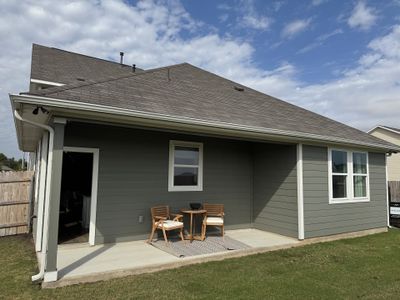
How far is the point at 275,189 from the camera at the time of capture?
25.2 ft

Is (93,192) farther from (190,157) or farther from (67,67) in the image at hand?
(67,67)

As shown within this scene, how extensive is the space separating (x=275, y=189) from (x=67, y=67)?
7604mm

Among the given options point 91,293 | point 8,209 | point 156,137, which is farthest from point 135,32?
point 91,293

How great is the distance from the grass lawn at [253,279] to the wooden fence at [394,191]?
573cm

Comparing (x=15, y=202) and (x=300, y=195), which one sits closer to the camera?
(x=300, y=195)

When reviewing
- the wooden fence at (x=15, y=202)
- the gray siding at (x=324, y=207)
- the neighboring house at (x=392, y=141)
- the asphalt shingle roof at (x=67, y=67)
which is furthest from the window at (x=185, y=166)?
the neighboring house at (x=392, y=141)

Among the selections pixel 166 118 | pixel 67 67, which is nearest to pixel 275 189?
pixel 166 118

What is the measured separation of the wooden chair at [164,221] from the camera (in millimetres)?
5922

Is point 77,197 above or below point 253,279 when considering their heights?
above

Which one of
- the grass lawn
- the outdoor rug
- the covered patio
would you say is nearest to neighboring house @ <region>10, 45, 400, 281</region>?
the covered patio

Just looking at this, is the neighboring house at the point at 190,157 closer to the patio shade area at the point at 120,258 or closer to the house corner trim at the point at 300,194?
the house corner trim at the point at 300,194

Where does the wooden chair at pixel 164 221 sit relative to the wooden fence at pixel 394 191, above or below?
below

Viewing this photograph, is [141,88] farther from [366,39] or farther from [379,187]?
[366,39]

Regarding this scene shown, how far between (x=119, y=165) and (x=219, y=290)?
11.7 feet
